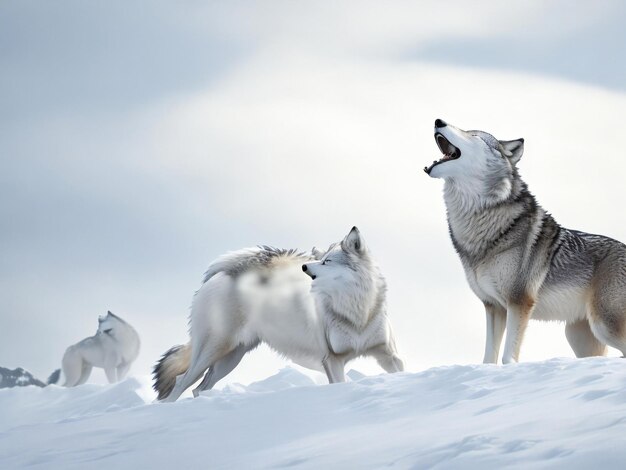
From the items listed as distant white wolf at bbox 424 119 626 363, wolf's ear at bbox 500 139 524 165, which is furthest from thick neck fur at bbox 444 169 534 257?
wolf's ear at bbox 500 139 524 165

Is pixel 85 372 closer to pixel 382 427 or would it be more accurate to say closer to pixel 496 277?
pixel 496 277

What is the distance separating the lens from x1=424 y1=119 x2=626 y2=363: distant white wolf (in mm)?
7246

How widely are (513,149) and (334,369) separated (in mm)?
2755

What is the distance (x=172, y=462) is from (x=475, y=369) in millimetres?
2303

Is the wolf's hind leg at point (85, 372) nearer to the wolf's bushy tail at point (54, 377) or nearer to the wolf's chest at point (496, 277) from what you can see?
the wolf's bushy tail at point (54, 377)

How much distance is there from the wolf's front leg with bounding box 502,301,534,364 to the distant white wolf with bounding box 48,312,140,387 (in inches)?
559

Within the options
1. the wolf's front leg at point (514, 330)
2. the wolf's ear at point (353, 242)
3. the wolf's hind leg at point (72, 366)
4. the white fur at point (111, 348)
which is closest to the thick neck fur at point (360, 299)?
the wolf's ear at point (353, 242)

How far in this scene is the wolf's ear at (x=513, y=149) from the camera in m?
7.74

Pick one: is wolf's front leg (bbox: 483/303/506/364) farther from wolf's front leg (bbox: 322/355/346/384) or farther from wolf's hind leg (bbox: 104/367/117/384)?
wolf's hind leg (bbox: 104/367/117/384)

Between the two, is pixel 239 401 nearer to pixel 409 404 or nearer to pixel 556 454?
pixel 409 404

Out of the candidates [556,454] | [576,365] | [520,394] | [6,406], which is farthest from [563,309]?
[6,406]

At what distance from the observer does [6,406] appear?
15391 mm

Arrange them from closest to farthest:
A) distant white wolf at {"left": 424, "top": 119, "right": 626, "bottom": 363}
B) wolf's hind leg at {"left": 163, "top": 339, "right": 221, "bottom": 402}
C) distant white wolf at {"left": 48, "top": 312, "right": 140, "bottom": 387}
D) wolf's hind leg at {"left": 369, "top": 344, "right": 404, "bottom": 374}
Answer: distant white wolf at {"left": 424, "top": 119, "right": 626, "bottom": 363}
wolf's hind leg at {"left": 369, "top": 344, "right": 404, "bottom": 374}
wolf's hind leg at {"left": 163, "top": 339, "right": 221, "bottom": 402}
distant white wolf at {"left": 48, "top": 312, "right": 140, "bottom": 387}

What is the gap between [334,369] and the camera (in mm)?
8750
